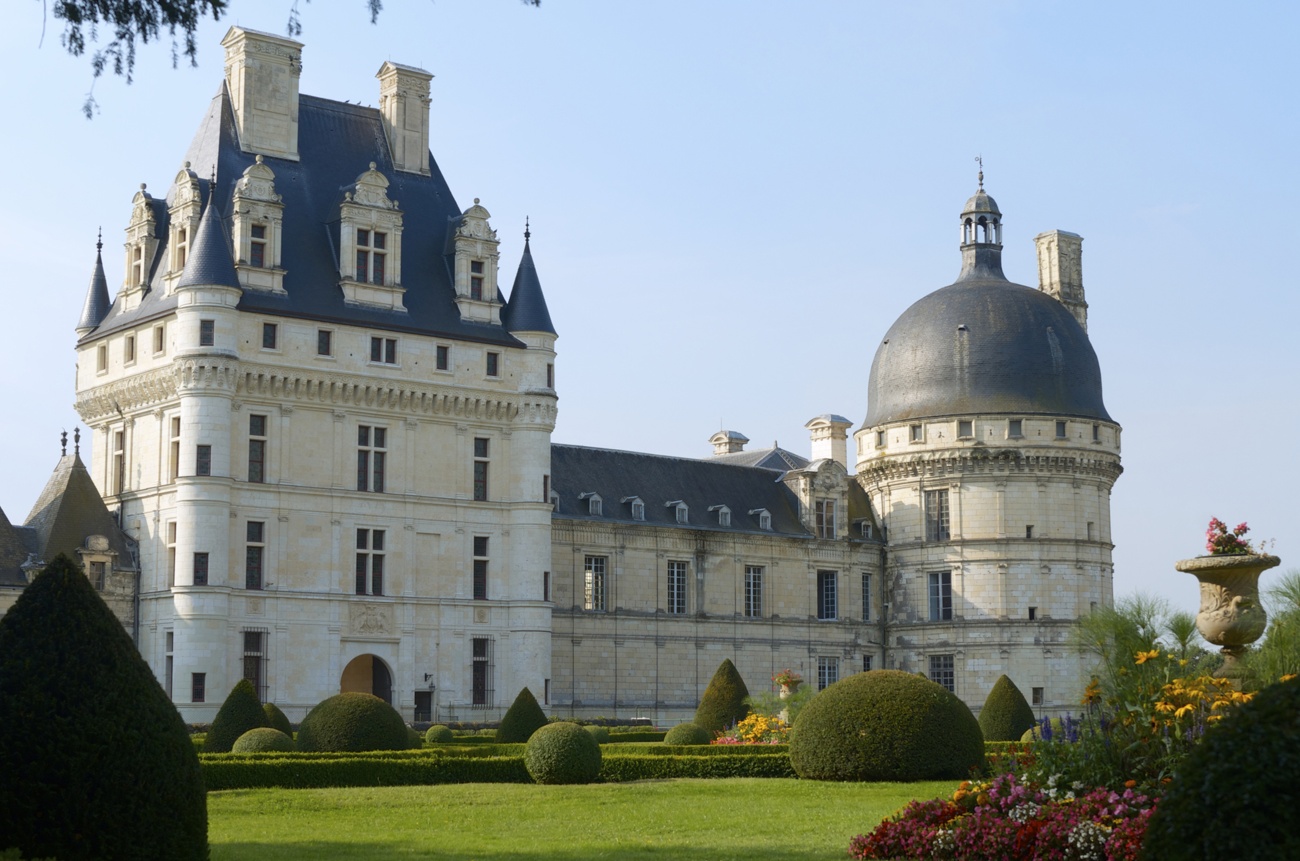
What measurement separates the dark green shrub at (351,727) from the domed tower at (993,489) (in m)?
32.3

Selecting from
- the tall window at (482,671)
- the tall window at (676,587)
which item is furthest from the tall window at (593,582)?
the tall window at (482,671)

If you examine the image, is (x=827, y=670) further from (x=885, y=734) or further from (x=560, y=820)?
(x=560, y=820)

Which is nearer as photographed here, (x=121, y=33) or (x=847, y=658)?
(x=121, y=33)

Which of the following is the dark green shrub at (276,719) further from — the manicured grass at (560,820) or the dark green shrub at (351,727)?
the manicured grass at (560,820)

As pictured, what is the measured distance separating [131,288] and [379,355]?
7694 millimetres

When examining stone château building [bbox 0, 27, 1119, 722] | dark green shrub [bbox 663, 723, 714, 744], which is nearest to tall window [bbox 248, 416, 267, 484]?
Result: stone château building [bbox 0, 27, 1119, 722]

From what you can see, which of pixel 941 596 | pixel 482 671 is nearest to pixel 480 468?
pixel 482 671

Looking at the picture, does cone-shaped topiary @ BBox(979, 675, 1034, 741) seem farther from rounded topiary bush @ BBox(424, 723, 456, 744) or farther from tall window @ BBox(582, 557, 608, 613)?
tall window @ BBox(582, 557, 608, 613)

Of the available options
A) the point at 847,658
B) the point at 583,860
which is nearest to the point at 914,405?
the point at 847,658

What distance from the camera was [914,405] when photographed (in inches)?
2454

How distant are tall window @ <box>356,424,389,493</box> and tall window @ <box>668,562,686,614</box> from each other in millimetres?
12675

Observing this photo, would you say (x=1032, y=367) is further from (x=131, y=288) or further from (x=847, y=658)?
(x=131, y=288)

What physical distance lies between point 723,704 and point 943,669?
795 inches

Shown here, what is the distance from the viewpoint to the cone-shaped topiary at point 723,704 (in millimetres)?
43312
